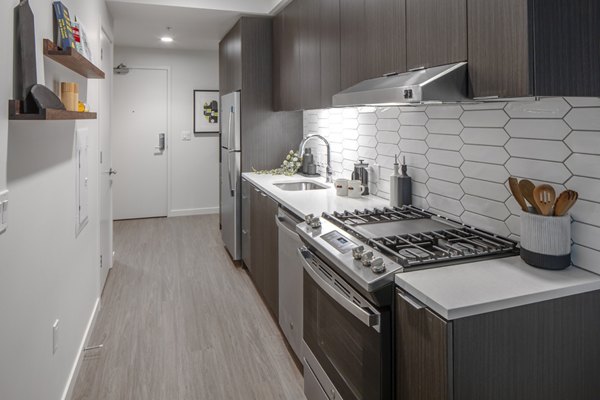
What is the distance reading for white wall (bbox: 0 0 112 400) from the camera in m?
1.30

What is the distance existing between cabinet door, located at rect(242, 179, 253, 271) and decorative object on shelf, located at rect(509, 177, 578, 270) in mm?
2463

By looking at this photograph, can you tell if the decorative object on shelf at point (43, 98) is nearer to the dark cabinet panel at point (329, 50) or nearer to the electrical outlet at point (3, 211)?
the electrical outlet at point (3, 211)

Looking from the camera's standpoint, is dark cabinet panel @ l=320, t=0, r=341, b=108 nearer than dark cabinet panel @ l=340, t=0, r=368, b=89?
No

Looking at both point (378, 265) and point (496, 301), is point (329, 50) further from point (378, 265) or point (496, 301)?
point (496, 301)

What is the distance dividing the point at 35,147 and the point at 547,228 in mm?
1827

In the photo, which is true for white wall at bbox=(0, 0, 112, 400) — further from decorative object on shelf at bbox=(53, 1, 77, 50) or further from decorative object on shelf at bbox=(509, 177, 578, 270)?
decorative object on shelf at bbox=(509, 177, 578, 270)

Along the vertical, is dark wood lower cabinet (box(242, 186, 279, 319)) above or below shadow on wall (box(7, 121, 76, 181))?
below

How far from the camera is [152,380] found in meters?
2.32

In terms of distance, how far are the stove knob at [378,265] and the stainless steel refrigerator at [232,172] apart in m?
2.74

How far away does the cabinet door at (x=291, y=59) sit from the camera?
321 centimetres

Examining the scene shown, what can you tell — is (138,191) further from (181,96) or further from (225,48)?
(225,48)

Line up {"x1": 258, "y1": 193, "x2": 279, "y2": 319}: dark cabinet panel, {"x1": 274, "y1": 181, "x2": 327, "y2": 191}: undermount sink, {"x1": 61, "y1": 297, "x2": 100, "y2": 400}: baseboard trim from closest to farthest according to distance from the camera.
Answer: {"x1": 61, "y1": 297, "x2": 100, "y2": 400}: baseboard trim → {"x1": 258, "y1": 193, "x2": 279, "y2": 319}: dark cabinet panel → {"x1": 274, "y1": 181, "x2": 327, "y2": 191}: undermount sink

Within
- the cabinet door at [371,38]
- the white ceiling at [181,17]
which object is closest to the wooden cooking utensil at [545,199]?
the cabinet door at [371,38]

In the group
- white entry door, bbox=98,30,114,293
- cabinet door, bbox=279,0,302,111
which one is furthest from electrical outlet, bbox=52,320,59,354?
cabinet door, bbox=279,0,302,111
